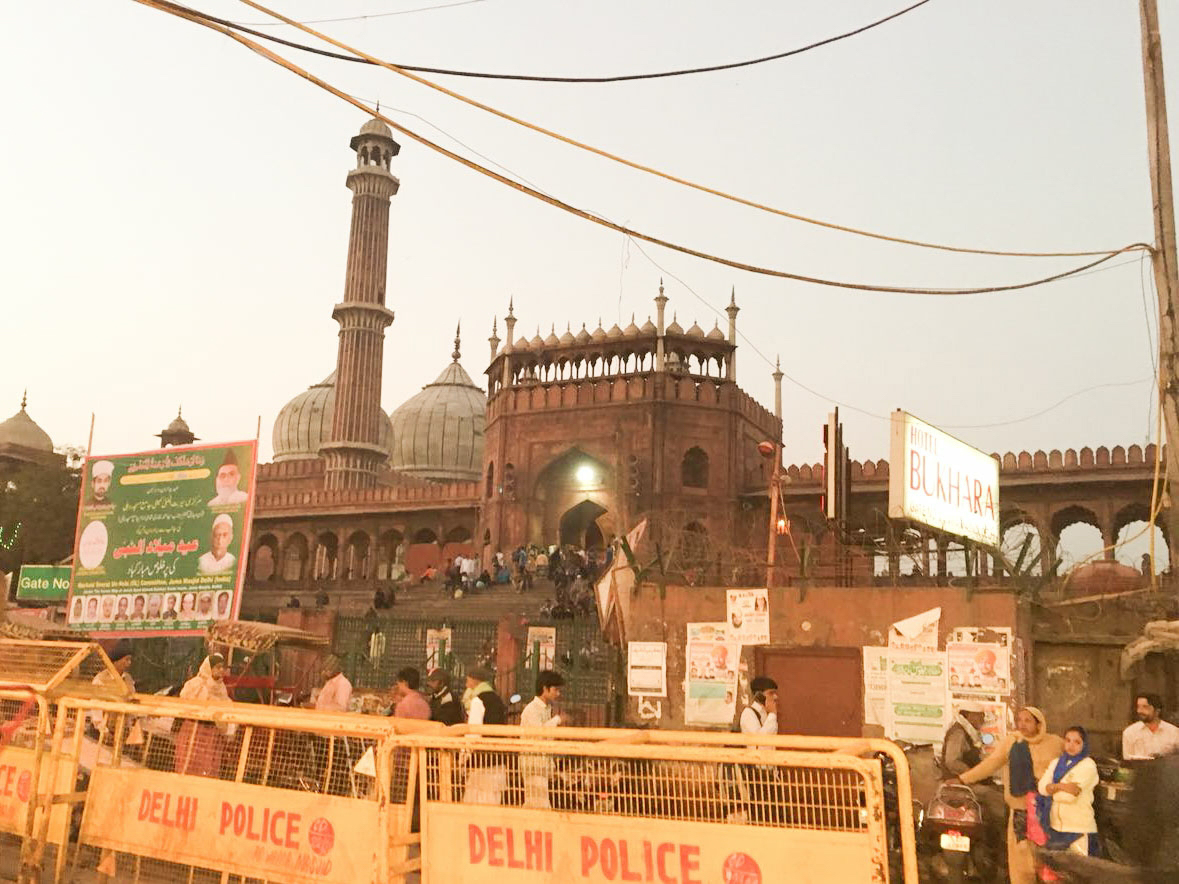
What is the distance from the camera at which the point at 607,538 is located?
3191cm

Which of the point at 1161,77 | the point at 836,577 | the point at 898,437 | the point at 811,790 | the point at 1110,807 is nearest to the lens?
the point at 811,790

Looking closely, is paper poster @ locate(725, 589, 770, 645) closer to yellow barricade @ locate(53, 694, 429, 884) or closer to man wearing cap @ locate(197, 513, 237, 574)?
yellow barricade @ locate(53, 694, 429, 884)

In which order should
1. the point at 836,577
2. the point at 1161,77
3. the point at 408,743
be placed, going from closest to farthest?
the point at 408,743 < the point at 1161,77 < the point at 836,577

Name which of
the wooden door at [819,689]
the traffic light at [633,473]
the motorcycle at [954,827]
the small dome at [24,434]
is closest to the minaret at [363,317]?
the traffic light at [633,473]

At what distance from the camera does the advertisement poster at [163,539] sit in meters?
16.0

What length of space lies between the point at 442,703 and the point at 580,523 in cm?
2505

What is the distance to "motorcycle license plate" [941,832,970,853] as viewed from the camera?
6.03m

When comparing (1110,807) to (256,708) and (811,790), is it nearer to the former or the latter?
(811,790)

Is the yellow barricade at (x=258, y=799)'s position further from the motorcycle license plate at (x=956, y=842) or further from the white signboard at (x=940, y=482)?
the white signboard at (x=940, y=482)

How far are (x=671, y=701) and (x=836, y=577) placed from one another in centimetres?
258

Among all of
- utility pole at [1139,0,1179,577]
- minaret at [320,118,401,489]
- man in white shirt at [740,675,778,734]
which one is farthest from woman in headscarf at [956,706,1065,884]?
minaret at [320,118,401,489]

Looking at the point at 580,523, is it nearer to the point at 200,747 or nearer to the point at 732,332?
the point at 732,332

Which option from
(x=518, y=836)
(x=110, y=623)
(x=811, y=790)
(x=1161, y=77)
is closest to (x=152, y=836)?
(x=518, y=836)

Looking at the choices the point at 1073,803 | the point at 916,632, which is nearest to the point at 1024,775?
the point at 1073,803
